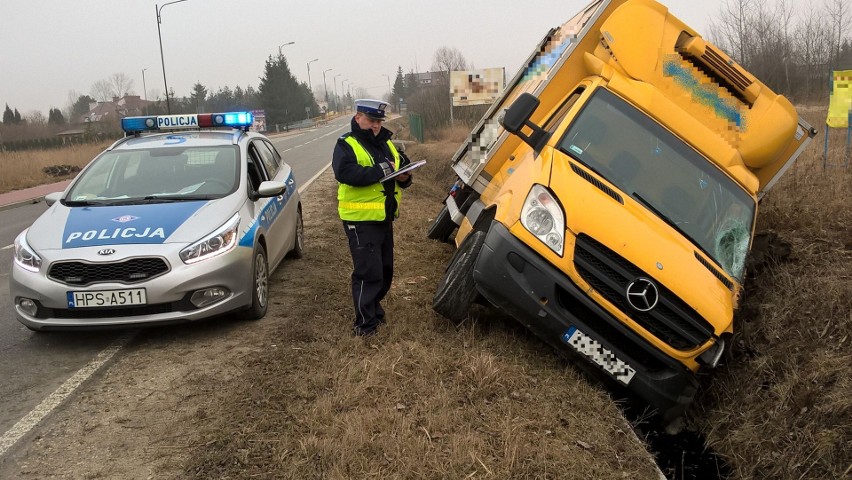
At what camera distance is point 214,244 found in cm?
495

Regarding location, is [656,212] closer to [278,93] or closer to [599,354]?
[599,354]

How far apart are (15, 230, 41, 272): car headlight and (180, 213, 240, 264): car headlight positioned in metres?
1.06

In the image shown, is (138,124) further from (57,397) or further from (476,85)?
(476,85)

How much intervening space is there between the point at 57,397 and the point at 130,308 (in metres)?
0.78

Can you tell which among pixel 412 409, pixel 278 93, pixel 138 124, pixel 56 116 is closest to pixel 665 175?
pixel 412 409

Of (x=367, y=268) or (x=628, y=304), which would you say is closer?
(x=628, y=304)

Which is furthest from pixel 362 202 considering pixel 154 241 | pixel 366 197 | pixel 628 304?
pixel 628 304

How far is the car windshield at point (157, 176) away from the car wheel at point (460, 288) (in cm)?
225

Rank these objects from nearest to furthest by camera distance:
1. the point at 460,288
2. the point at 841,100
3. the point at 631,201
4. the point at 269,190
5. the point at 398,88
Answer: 1. the point at 631,201
2. the point at 460,288
3. the point at 269,190
4. the point at 841,100
5. the point at 398,88

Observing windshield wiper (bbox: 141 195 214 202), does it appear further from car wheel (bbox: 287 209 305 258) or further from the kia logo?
the kia logo

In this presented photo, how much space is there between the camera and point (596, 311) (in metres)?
3.98

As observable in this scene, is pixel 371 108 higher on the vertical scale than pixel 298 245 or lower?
higher

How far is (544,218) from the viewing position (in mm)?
4145

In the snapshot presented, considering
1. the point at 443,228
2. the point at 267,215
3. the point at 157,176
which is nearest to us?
the point at 157,176
